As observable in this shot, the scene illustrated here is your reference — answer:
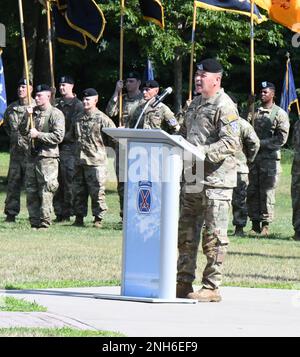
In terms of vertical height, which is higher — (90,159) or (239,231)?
(90,159)

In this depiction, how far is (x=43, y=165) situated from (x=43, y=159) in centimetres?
9

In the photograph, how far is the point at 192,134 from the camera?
35.2ft

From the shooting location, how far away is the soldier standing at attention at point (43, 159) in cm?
1900

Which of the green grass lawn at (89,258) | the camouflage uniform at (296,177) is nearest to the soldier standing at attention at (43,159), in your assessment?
the green grass lawn at (89,258)

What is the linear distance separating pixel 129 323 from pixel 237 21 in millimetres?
27457

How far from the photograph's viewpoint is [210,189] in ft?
34.8

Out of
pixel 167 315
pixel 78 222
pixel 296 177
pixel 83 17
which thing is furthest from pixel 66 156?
pixel 167 315

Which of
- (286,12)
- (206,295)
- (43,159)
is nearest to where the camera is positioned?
(206,295)

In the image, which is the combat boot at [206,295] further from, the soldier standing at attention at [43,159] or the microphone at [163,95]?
the soldier standing at attention at [43,159]

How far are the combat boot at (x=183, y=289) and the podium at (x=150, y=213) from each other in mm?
377

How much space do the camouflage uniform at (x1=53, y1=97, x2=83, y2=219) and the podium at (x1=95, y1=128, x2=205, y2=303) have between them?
10491 mm

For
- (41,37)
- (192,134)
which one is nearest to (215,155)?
(192,134)

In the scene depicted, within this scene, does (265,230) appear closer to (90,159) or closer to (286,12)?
(90,159)

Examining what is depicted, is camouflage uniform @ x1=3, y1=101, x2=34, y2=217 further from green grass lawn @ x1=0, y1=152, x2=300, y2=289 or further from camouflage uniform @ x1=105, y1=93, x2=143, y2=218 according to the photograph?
camouflage uniform @ x1=105, y1=93, x2=143, y2=218
